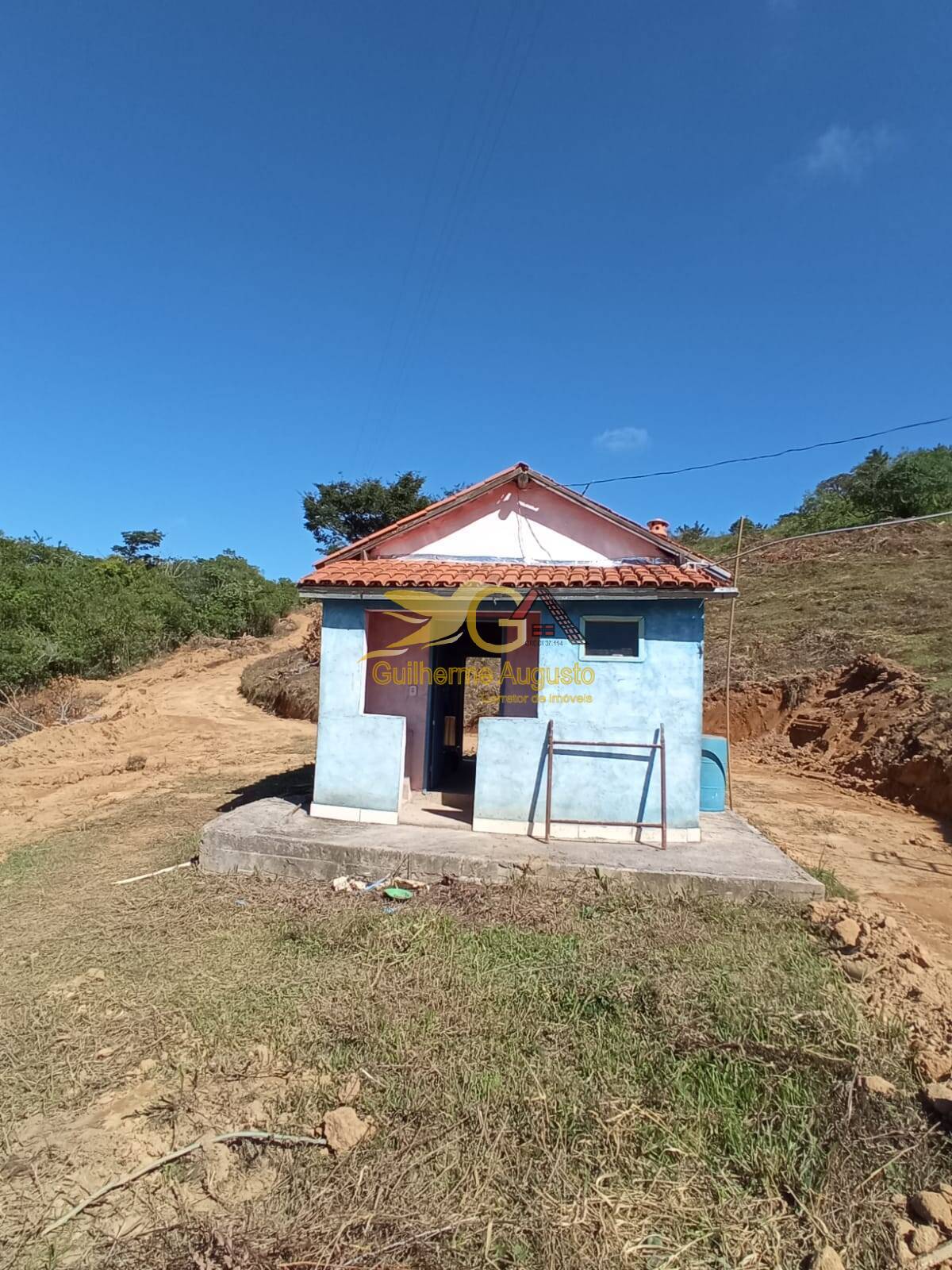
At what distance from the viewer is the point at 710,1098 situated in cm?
342

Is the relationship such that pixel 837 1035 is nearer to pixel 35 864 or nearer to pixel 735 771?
pixel 35 864

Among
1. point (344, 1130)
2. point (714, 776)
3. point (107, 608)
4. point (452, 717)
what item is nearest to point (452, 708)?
point (452, 717)

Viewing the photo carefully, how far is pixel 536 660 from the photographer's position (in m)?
8.73

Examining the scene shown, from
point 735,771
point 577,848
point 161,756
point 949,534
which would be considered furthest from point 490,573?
point 949,534

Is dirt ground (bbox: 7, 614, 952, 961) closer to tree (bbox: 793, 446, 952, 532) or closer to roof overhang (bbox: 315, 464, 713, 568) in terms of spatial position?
roof overhang (bbox: 315, 464, 713, 568)

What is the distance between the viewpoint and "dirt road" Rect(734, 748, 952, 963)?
22.8ft

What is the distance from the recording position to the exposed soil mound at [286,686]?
20656mm

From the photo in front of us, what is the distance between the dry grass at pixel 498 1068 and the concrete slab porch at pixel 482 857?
32cm

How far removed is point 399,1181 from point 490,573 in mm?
5836

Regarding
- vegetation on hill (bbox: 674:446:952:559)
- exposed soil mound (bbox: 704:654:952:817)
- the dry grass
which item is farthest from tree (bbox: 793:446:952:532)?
the dry grass

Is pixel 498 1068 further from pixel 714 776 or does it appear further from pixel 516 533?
pixel 516 533

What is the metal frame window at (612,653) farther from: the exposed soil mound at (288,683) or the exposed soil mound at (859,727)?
the exposed soil mound at (288,683)

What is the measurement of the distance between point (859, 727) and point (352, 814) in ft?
37.6

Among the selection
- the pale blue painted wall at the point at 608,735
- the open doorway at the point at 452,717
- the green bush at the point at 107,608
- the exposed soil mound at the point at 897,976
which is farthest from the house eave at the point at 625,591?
the green bush at the point at 107,608
